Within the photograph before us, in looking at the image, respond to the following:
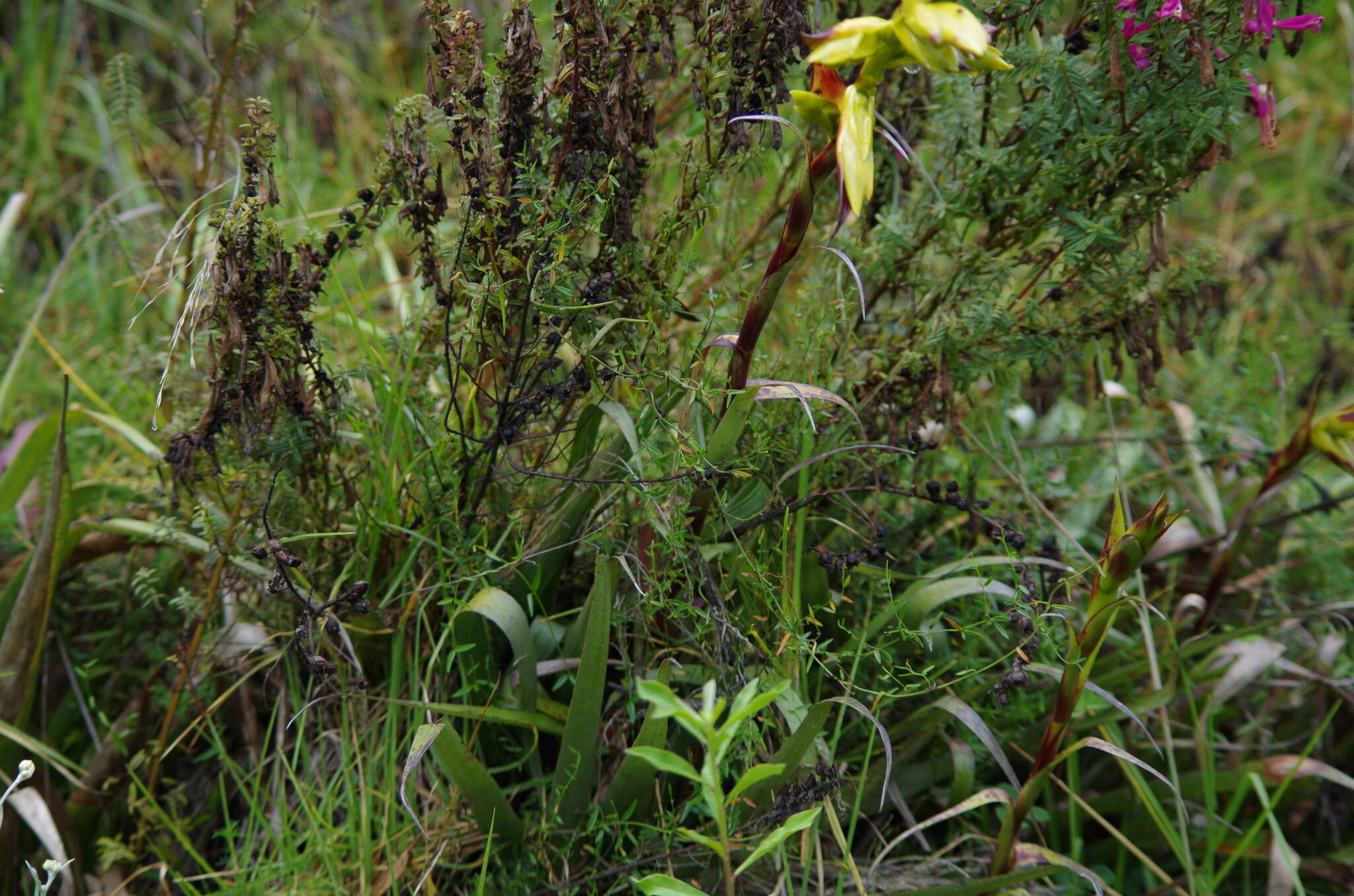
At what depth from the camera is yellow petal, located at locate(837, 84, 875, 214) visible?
0.80 m

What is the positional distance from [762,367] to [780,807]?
0.59 meters

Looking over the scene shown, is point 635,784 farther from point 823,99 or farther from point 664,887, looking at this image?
point 823,99

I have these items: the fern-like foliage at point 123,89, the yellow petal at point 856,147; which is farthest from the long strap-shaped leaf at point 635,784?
the fern-like foliage at point 123,89

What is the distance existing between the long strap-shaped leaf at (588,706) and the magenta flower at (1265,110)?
37.1 inches

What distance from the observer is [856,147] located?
816 millimetres

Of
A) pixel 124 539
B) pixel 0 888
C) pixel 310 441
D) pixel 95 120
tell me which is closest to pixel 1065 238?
pixel 310 441

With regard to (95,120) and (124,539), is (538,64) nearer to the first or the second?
(124,539)

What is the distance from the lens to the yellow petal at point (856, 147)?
80 centimetres

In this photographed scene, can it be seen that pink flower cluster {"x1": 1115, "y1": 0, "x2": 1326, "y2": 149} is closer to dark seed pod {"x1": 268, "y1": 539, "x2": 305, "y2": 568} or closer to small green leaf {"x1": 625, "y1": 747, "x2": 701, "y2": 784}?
small green leaf {"x1": 625, "y1": 747, "x2": 701, "y2": 784}

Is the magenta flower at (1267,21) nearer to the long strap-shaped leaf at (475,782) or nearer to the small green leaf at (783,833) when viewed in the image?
the small green leaf at (783,833)

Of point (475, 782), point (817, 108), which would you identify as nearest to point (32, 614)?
point (475, 782)

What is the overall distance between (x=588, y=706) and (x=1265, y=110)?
1113 mm

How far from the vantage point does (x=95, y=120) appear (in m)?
2.96

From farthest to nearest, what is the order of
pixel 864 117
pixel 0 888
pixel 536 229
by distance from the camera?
pixel 0 888
pixel 536 229
pixel 864 117
